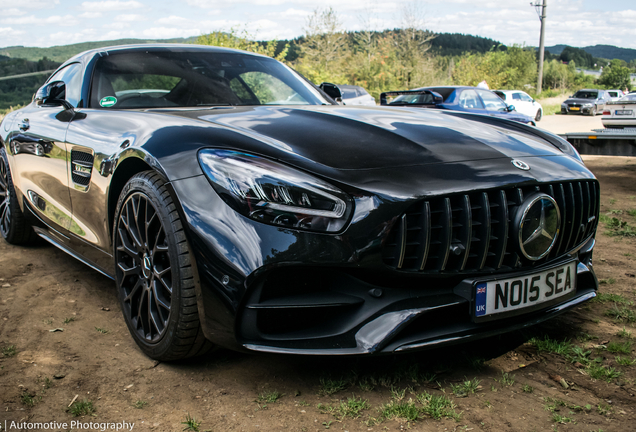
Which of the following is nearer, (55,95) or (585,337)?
(585,337)

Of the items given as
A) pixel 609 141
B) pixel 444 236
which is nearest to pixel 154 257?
pixel 444 236

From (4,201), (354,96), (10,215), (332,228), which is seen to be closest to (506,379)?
(332,228)

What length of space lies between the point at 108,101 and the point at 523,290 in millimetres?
2342

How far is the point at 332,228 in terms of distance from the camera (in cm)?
179

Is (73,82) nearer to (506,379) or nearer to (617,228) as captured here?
(506,379)

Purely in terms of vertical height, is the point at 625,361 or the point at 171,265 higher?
the point at 171,265

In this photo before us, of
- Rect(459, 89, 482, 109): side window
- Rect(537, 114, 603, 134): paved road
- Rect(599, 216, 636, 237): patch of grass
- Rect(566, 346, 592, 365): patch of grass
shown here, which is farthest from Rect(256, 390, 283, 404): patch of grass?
Rect(537, 114, 603, 134): paved road

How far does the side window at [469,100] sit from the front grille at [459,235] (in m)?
10.0

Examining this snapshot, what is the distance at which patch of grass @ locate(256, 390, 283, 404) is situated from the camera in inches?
76.5

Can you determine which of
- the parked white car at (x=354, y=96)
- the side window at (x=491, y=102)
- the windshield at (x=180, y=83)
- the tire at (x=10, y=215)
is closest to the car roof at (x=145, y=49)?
the windshield at (x=180, y=83)

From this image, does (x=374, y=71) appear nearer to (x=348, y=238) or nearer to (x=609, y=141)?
(x=609, y=141)

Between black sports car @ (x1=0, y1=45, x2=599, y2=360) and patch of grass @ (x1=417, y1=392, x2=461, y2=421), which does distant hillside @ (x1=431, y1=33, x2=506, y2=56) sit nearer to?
black sports car @ (x1=0, y1=45, x2=599, y2=360)

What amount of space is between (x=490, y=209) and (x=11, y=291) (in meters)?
2.75

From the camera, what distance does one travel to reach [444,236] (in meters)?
1.85
